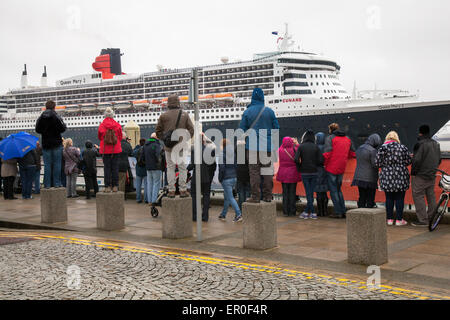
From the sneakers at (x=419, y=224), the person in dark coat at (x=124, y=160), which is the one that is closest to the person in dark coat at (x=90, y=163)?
the person in dark coat at (x=124, y=160)

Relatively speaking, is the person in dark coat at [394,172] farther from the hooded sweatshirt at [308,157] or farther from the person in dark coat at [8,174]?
the person in dark coat at [8,174]

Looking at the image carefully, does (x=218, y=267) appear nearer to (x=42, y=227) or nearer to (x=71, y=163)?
(x=42, y=227)

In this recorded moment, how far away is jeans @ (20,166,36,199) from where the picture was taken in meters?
14.4

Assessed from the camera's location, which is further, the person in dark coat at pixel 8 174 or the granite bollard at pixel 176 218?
the person in dark coat at pixel 8 174

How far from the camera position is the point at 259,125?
780 cm

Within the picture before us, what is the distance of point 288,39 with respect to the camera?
53062 mm

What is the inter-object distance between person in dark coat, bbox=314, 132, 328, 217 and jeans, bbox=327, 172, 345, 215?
256 mm

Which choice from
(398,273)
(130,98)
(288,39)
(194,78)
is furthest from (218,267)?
(130,98)

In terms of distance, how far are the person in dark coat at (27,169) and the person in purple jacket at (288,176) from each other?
7.54 meters

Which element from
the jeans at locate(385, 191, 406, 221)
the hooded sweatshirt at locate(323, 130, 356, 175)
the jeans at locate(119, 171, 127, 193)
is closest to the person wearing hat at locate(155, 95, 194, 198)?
the hooded sweatshirt at locate(323, 130, 356, 175)

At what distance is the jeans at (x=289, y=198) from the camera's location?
10586 millimetres

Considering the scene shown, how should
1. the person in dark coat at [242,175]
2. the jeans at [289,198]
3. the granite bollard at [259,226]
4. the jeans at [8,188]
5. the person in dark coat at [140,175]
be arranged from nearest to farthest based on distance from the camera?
the granite bollard at [259,226]
the person in dark coat at [242,175]
the jeans at [289,198]
the person in dark coat at [140,175]
the jeans at [8,188]

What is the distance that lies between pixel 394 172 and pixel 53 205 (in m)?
6.37
